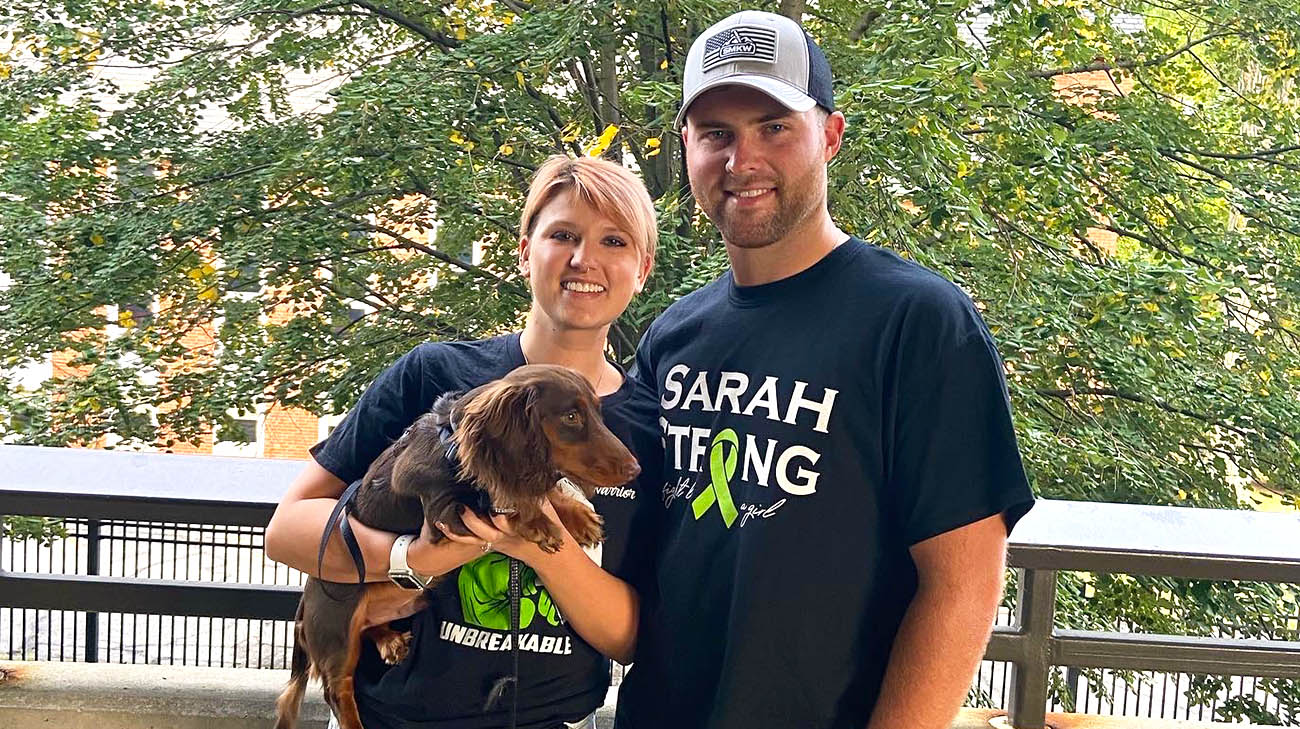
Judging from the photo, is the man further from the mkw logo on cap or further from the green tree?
the green tree

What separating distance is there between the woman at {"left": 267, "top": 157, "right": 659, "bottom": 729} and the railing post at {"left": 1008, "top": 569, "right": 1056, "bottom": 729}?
1186 millimetres

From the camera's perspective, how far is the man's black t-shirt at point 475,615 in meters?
1.88

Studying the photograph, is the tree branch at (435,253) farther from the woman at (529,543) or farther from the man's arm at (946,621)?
the man's arm at (946,621)

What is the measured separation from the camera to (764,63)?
5.76ft

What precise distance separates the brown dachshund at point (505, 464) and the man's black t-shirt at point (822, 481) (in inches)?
7.4

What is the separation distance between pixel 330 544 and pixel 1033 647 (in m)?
1.71

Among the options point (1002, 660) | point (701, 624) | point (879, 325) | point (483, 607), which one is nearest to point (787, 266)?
point (879, 325)

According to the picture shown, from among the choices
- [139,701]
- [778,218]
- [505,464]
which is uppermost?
[778,218]

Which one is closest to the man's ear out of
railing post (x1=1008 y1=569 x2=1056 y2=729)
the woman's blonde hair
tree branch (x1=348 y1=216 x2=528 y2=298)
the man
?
the man

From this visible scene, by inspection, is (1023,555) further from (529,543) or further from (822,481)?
(529,543)

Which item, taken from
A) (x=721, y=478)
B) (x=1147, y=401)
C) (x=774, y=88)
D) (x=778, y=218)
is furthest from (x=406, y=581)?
(x=1147, y=401)

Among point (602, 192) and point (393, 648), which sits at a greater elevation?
point (602, 192)

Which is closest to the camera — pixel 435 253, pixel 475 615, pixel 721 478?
pixel 721 478

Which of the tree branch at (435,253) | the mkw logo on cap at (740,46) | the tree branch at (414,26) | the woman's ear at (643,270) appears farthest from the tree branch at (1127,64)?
the mkw logo on cap at (740,46)
